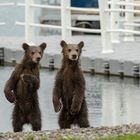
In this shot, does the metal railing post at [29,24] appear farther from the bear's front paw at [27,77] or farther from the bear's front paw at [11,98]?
the bear's front paw at [27,77]

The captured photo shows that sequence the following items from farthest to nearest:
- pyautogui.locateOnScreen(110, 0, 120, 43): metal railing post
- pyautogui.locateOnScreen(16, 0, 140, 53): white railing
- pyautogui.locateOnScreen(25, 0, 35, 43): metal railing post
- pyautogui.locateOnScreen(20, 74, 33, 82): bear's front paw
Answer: pyautogui.locateOnScreen(110, 0, 120, 43): metal railing post
pyautogui.locateOnScreen(25, 0, 35, 43): metal railing post
pyautogui.locateOnScreen(16, 0, 140, 53): white railing
pyautogui.locateOnScreen(20, 74, 33, 82): bear's front paw

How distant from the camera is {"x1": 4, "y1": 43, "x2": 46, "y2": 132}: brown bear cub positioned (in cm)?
1490

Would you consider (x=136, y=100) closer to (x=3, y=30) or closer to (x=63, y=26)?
(x=63, y=26)

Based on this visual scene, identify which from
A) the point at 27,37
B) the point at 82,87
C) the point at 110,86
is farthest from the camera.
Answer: the point at 27,37

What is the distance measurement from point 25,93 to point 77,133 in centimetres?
176

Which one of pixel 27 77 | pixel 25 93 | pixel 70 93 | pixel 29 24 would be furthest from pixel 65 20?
pixel 27 77

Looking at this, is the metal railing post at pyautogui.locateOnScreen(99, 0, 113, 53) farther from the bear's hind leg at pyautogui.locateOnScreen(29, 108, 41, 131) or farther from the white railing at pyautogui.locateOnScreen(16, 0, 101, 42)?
the bear's hind leg at pyautogui.locateOnScreen(29, 108, 41, 131)

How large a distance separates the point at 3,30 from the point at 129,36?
36.6ft

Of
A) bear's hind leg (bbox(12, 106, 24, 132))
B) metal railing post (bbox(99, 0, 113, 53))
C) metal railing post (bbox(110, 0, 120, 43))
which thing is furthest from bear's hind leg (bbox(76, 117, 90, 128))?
metal railing post (bbox(110, 0, 120, 43))

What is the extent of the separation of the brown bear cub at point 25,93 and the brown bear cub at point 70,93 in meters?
0.32

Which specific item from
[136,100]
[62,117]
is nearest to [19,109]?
[62,117]

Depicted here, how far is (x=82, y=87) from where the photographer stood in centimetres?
1473

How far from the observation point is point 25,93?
15.0 meters

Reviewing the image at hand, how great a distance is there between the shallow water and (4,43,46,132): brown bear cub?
26.6 inches
